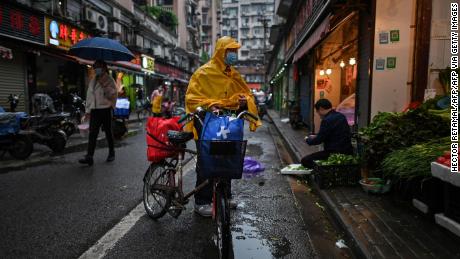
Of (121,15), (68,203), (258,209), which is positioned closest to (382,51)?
(258,209)

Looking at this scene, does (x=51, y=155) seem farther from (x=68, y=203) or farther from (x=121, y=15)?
(x=121, y=15)

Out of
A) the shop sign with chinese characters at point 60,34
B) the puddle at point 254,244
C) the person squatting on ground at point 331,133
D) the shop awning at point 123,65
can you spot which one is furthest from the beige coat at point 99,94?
the shop awning at point 123,65

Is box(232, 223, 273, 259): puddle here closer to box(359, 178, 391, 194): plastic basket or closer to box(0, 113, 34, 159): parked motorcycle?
box(359, 178, 391, 194): plastic basket

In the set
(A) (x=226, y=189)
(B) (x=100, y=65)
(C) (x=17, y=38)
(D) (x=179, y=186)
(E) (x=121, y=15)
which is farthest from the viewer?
(E) (x=121, y=15)

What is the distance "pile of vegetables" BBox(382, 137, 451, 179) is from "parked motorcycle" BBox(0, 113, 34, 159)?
742 cm

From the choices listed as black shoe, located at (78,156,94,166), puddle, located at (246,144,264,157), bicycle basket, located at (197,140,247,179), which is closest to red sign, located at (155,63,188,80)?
puddle, located at (246,144,264,157)

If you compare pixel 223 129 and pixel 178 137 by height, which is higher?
pixel 223 129

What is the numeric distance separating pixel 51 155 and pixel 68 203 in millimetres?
4438

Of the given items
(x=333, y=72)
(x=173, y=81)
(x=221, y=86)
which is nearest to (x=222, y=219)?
(x=221, y=86)

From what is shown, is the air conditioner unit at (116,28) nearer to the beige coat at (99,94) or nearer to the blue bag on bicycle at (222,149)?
the beige coat at (99,94)

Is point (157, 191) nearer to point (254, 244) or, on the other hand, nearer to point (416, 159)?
point (254, 244)

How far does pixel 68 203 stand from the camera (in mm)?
5020

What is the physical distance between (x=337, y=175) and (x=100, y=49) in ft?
20.2

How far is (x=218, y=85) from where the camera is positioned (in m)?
4.23
